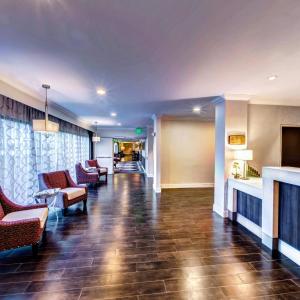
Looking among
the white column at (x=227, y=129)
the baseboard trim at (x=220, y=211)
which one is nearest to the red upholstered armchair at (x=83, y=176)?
the baseboard trim at (x=220, y=211)

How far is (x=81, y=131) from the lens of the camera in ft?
26.6

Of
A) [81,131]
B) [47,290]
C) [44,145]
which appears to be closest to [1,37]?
[47,290]

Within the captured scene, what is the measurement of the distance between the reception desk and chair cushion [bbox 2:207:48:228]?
336cm

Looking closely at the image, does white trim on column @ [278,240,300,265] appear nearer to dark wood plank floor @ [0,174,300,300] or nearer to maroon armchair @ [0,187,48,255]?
dark wood plank floor @ [0,174,300,300]

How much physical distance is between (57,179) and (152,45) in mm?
3883

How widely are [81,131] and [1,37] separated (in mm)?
6405

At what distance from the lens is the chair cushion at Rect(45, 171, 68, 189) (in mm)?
4340

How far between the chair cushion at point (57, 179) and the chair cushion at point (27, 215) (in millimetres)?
Result: 1262

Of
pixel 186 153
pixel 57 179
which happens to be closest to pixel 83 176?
pixel 57 179

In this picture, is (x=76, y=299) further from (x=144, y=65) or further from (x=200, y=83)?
(x=200, y=83)

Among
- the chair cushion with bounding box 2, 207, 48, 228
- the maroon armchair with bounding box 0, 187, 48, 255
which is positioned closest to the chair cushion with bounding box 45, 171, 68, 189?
the chair cushion with bounding box 2, 207, 48, 228

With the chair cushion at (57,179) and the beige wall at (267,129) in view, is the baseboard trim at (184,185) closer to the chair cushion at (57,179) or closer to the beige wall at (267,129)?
the beige wall at (267,129)

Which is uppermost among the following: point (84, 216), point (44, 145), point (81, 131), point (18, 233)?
point (81, 131)

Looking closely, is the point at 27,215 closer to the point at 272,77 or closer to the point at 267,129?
the point at 272,77
